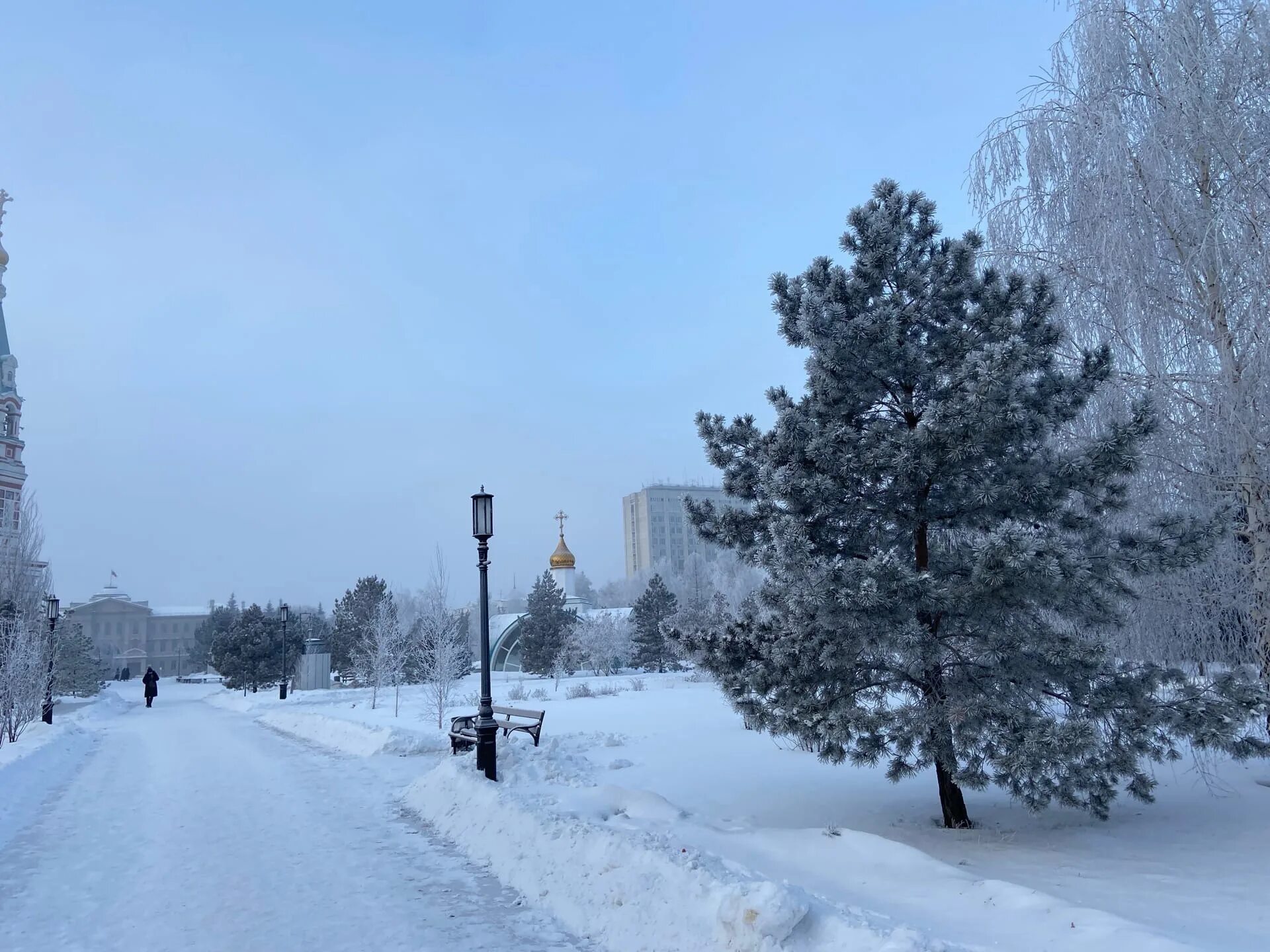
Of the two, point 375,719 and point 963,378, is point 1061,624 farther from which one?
point 375,719

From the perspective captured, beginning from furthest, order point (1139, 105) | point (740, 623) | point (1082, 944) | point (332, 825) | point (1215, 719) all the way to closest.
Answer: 1. point (332, 825)
2. point (1139, 105)
3. point (740, 623)
4. point (1215, 719)
5. point (1082, 944)

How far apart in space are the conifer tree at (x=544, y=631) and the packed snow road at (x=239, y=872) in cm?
3438

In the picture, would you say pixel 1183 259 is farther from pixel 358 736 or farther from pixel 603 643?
pixel 603 643

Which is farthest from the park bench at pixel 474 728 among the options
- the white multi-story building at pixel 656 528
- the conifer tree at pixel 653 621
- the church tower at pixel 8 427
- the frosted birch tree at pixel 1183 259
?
the white multi-story building at pixel 656 528

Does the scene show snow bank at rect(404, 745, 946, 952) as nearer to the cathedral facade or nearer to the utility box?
the utility box

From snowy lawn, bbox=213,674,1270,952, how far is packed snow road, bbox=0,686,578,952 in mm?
579

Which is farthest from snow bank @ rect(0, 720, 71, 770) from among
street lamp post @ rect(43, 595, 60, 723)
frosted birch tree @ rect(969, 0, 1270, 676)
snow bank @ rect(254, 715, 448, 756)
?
frosted birch tree @ rect(969, 0, 1270, 676)

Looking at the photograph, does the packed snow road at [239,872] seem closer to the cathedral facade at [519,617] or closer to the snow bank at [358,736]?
the snow bank at [358,736]

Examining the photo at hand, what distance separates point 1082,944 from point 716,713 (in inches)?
641

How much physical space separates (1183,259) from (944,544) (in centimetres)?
366

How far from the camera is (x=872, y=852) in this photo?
6621 mm

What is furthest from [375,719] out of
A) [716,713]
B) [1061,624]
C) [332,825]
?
[1061,624]

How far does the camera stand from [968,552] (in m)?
6.90

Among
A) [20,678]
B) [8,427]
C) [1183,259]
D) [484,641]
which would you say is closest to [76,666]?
[8,427]
